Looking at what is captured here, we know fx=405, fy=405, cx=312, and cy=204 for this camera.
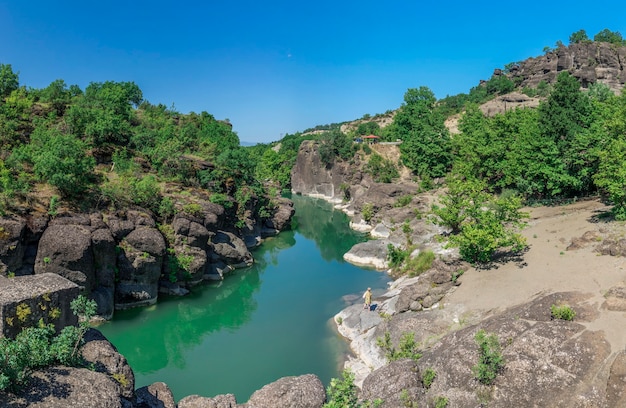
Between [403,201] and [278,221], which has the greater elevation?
[403,201]

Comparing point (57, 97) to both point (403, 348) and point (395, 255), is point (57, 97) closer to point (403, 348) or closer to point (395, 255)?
point (395, 255)

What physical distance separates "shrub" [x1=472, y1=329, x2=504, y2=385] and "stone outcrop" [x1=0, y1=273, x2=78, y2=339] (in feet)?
37.2

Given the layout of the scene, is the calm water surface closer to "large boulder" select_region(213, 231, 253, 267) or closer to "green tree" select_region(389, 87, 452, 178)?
"large boulder" select_region(213, 231, 253, 267)

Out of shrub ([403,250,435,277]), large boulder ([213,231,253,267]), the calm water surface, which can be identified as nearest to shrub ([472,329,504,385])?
the calm water surface

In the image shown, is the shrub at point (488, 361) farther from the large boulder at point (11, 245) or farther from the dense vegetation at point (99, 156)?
the dense vegetation at point (99, 156)

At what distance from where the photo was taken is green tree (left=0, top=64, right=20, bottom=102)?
3544cm

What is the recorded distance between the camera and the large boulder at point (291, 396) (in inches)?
448

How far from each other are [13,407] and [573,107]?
3649cm

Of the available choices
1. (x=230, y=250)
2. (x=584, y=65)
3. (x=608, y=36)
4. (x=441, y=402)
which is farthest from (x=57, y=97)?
(x=608, y=36)

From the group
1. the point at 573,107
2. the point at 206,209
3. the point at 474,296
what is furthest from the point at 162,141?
the point at 573,107

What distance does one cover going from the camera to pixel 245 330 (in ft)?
71.2

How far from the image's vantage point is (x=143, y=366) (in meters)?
18.3

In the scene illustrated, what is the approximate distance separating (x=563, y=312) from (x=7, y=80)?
1748 inches

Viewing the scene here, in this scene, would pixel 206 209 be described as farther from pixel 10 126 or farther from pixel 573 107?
pixel 573 107
